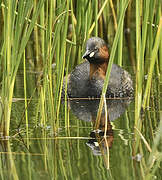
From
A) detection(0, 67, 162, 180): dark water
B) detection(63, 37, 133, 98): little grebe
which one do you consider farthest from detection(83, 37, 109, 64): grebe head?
detection(0, 67, 162, 180): dark water

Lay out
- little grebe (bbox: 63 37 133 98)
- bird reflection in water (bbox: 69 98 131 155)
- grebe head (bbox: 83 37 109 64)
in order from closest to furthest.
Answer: bird reflection in water (bbox: 69 98 131 155)
grebe head (bbox: 83 37 109 64)
little grebe (bbox: 63 37 133 98)

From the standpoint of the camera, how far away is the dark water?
373 cm

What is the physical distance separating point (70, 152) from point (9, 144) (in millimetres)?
515

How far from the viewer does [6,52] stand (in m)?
4.23

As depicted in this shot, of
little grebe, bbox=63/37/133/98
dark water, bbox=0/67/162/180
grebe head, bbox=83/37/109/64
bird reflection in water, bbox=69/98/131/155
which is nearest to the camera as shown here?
dark water, bbox=0/67/162/180

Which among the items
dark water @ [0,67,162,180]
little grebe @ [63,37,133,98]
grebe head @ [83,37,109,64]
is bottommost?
dark water @ [0,67,162,180]

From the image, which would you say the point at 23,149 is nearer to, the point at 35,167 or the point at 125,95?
the point at 35,167

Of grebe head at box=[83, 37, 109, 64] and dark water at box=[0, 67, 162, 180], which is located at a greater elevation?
grebe head at box=[83, 37, 109, 64]

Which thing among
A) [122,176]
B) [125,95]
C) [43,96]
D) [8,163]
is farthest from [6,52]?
[125,95]

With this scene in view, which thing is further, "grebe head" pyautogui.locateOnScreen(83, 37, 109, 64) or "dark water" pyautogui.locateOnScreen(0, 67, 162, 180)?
"grebe head" pyautogui.locateOnScreen(83, 37, 109, 64)

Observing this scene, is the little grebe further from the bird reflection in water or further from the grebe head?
the bird reflection in water

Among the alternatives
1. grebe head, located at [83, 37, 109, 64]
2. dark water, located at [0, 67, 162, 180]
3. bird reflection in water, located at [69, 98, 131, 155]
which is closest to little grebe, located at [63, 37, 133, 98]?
grebe head, located at [83, 37, 109, 64]

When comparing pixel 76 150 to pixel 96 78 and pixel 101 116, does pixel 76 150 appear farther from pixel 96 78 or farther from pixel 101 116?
pixel 96 78

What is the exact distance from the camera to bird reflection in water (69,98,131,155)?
14.4 ft
